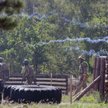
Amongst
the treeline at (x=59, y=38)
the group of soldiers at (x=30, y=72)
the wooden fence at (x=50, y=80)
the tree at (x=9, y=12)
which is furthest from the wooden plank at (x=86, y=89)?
the treeline at (x=59, y=38)

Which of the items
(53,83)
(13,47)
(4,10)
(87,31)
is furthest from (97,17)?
(4,10)

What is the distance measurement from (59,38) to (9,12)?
25.0 m

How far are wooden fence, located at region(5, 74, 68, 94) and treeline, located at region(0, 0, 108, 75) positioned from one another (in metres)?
5.72

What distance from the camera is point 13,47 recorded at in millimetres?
31547

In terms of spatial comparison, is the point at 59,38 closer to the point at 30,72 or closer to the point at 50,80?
the point at 50,80

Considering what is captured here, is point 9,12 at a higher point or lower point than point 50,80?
higher

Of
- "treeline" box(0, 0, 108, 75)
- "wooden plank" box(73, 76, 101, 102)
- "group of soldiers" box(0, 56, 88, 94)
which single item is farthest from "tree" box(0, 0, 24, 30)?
"treeline" box(0, 0, 108, 75)

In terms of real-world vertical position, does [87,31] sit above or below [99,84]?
above

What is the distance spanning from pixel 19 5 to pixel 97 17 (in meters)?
23.9

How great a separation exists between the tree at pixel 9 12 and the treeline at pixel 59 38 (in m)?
21.6

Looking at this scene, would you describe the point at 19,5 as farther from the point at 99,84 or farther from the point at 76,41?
the point at 76,41

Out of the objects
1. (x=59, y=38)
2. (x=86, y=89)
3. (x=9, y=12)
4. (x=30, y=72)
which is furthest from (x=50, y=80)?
(x=9, y=12)

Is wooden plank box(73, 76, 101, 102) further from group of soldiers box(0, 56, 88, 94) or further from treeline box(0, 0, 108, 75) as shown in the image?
treeline box(0, 0, 108, 75)

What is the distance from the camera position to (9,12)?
7.98 meters
